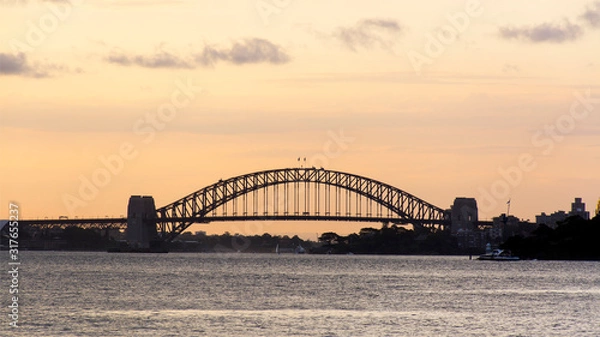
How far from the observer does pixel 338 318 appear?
51.7m

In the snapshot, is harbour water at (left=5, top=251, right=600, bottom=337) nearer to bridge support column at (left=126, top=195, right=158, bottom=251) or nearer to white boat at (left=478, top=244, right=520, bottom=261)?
white boat at (left=478, top=244, right=520, bottom=261)

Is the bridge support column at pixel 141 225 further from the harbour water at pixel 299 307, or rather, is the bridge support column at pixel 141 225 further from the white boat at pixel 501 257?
the harbour water at pixel 299 307

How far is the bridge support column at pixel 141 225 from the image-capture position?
609 ft

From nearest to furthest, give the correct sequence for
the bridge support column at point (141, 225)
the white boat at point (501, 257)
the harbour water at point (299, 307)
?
the harbour water at point (299, 307) < the white boat at point (501, 257) < the bridge support column at point (141, 225)

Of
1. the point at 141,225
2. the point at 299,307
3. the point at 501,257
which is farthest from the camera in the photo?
the point at 141,225

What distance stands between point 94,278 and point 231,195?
10172cm

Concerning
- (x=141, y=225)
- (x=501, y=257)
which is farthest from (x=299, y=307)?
(x=141, y=225)

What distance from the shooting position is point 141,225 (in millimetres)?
185500

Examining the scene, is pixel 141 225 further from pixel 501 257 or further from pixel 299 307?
pixel 299 307

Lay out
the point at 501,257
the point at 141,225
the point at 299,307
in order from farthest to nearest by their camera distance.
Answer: the point at 141,225 < the point at 501,257 < the point at 299,307

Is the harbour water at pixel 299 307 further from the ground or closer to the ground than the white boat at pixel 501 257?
closer to the ground

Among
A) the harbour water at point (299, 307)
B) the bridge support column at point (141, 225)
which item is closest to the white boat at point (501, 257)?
the bridge support column at point (141, 225)

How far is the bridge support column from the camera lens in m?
186

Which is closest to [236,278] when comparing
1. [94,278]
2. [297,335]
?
[94,278]
